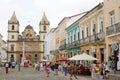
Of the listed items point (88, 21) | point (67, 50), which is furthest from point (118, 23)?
point (67, 50)

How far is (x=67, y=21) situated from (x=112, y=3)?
82.9ft

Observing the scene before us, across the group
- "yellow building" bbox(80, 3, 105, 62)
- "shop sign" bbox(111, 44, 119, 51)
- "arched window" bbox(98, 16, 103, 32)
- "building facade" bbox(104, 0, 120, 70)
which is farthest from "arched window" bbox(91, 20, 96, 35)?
"shop sign" bbox(111, 44, 119, 51)

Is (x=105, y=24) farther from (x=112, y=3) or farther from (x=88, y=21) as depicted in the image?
(x=88, y=21)

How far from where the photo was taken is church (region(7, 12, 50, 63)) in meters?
102

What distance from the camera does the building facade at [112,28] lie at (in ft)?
72.0

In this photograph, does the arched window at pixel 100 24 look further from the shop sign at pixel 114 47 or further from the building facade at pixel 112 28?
the shop sign at pixel 114 47

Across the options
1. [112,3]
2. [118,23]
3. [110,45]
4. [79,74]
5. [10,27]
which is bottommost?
[79,74]

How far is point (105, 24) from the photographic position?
2484cm

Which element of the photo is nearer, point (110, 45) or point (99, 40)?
point (110, 45)

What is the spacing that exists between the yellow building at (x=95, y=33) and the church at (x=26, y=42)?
69.8 meters

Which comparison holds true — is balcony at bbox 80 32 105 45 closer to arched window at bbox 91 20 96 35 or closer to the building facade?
arched window at bbox 91 20 96 35

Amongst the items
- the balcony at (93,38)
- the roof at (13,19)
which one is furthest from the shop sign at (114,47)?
the roof at (13,19)

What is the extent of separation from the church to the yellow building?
229 ft

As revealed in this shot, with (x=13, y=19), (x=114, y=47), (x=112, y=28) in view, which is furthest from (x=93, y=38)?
(x=13, y=19)
